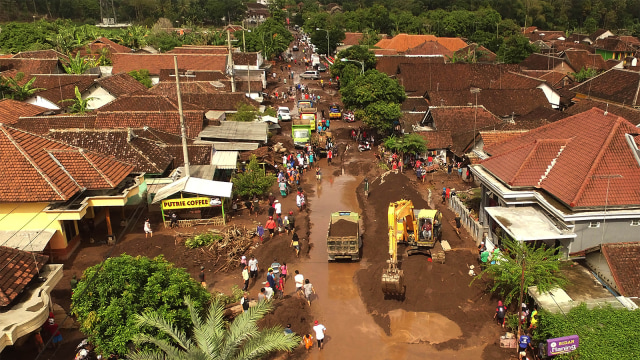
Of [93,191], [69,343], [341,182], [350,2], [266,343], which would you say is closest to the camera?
[266,343]

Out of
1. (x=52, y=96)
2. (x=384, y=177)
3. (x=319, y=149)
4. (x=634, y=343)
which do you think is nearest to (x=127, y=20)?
(x=52, y=96)

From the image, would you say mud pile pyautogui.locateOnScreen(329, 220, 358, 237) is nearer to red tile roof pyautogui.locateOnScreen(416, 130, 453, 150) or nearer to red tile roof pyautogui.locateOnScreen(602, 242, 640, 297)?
red tile roof pyautogui.locateOnScreen(602, 242, 640, 297)

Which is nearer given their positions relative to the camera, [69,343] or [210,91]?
[69,343]

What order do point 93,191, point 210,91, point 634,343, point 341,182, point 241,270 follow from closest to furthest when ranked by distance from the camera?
point 634,343, point 241,270, point 93,191, point 341,182, point 210,91

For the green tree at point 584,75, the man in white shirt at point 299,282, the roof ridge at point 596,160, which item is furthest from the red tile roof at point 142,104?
the green tree at point 584,75

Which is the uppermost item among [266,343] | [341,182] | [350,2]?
[350,2]

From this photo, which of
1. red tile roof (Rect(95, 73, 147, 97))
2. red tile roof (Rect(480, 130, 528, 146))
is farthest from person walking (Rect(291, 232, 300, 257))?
red tile roof (Rect(95, 73, 147, 97))

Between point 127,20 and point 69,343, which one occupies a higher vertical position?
point 127,20

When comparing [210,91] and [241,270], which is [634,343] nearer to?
[241,270]

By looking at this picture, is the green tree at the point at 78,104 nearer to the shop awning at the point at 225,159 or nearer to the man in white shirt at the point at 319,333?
the shop awning at the point at 225,159
